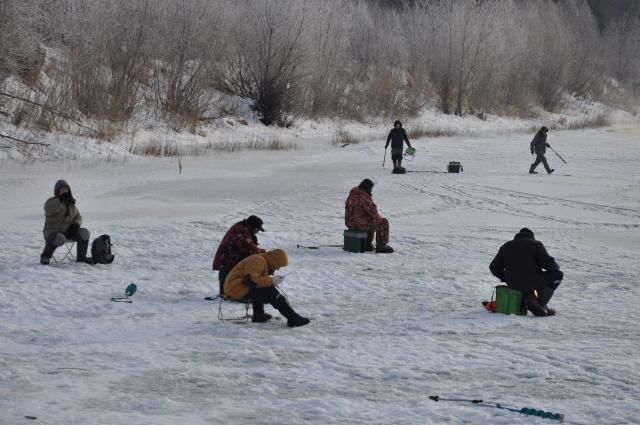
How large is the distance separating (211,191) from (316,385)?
43.7 ft

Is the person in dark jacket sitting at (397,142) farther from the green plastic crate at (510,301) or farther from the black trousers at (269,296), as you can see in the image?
the black trousers at (269,296)

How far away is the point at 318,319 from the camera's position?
10.1 m

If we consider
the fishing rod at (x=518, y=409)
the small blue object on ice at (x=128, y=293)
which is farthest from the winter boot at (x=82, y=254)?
the fishing rod at (x=518, y=409)

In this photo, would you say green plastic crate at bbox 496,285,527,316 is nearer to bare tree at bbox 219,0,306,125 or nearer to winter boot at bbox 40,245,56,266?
winter boot at bbox 40,245,56,266

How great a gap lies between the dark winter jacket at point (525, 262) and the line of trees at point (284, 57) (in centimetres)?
1966

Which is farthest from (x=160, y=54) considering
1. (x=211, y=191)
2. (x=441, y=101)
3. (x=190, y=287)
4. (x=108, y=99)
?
(x=190, y=287)

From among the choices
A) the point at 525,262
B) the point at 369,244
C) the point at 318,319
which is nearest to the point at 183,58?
the point at 369,244

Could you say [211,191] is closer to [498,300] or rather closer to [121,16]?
[498,300]

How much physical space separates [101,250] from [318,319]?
3.87m

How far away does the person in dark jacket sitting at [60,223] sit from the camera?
12.1 meters

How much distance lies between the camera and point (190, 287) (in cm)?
1152

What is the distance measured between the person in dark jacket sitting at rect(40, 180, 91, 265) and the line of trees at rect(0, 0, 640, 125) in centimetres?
1543

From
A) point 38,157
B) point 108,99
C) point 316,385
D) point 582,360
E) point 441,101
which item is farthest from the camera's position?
point 441,101

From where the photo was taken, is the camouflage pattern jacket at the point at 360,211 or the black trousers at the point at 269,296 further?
the camouflage pattern jacket at the point at 360,211
